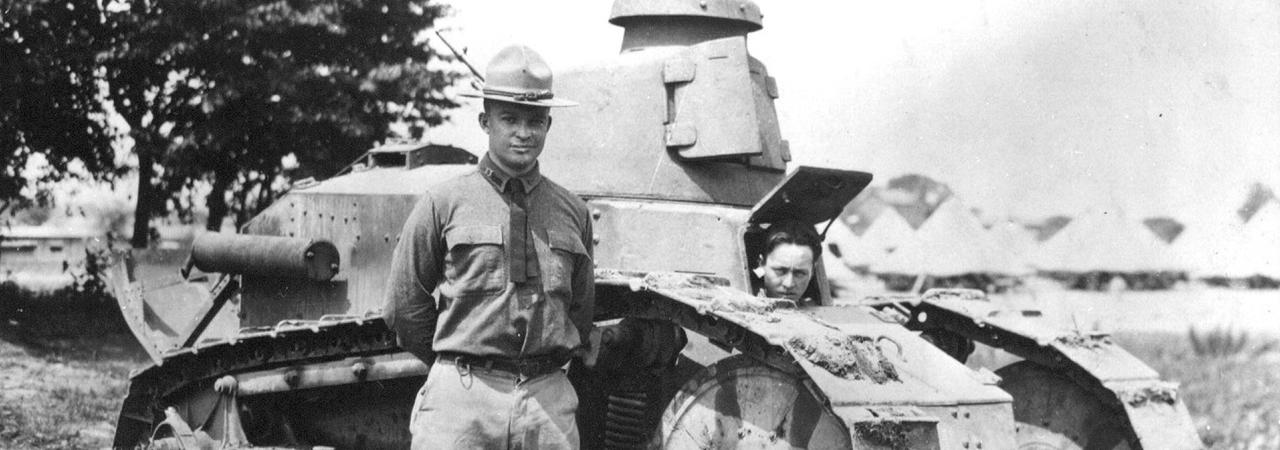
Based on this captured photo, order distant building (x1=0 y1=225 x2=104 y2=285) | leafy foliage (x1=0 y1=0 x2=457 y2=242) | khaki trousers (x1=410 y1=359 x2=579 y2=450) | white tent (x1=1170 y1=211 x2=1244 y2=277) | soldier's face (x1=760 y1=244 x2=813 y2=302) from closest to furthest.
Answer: khaki trousers (x1=410 y1=359 x2=579 y2=450) < soldier's face (x1=760 y1=244 x2=813 y2=302) < white tent (x1=1170 y1=211 x2=1244 y2=277) < leafy foliage (x1=0 y1=0 x2=457 y2=242) < distant building (x1=0 y1=225 x2=104 y2=285)

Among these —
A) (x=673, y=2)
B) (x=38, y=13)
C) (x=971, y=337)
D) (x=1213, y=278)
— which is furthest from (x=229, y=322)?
(x=1213, y=278)

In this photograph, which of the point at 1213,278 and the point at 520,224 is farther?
the point at 1213,278

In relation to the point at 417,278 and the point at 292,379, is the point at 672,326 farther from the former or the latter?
the point at 292,379

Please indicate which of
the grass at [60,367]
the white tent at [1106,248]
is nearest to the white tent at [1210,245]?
the white tent at [1106,248]

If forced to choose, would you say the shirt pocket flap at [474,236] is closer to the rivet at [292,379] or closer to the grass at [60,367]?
the rivet at [292,379]

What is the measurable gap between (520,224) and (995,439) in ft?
8.49

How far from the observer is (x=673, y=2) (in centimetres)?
895

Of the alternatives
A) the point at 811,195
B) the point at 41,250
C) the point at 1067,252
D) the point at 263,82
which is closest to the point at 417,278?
the point at 811,195

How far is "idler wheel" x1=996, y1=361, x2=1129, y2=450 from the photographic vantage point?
27.8 ft

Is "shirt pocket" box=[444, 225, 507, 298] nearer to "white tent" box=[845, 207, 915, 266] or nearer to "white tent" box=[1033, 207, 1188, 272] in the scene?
"white tent" box=[1033, 207, 1188, 272]

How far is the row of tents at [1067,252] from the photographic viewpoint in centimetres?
1102

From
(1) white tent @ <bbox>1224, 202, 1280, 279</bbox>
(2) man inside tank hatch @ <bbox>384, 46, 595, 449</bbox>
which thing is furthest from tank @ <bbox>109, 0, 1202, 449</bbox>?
(1) white tent @ <bbox>1224, 202, 1280, 279</bbox>

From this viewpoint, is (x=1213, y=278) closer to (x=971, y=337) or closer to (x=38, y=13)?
(x=971, y=337)

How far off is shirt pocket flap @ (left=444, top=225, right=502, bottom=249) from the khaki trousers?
1.52 ft
